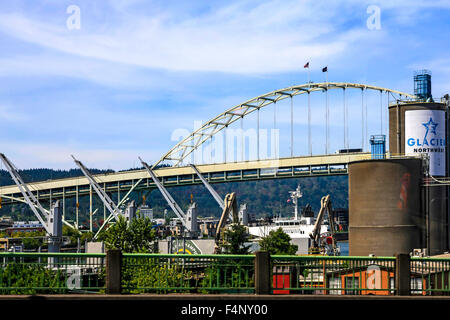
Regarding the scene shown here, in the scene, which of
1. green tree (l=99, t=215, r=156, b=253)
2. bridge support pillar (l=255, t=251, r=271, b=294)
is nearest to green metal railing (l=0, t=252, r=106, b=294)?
bridge support pillar (l=255, t=251, r=271, b=294)

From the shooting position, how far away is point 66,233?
19300 cm

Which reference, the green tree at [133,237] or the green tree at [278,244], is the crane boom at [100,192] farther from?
the green tree at [133,237]

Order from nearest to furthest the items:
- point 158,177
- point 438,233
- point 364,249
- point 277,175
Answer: point 364,249
point 438,233
point 277,175
point 158,177

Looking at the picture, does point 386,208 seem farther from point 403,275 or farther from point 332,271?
point 403,275

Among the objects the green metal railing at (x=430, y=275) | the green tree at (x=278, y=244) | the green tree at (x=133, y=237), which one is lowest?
the green tree at (x=278, y=244)

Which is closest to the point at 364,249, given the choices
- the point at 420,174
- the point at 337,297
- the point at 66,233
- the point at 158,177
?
the point at 420,174

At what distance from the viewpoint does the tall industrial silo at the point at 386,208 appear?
72.0m

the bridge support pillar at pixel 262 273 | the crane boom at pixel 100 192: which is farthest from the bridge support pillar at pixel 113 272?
the crane boom at pixel 100 192

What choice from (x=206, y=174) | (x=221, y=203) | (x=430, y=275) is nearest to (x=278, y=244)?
(x=221, y=203)

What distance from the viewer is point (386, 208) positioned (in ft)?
238

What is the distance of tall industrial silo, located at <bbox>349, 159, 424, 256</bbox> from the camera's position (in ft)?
236

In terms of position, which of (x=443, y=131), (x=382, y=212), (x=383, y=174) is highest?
(x=443, y=131)
